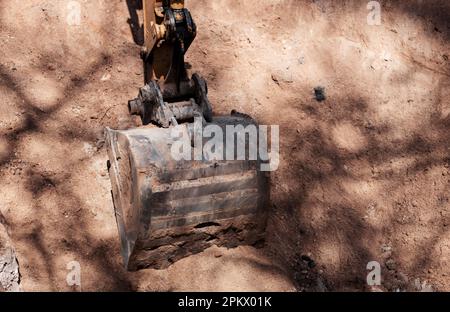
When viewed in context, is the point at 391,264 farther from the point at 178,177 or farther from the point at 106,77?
the point at 106,77

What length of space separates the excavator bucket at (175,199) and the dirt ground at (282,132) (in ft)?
0.52

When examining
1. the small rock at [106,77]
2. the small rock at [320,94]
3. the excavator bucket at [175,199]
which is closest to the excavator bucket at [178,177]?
the excavator bucket at [175,199]

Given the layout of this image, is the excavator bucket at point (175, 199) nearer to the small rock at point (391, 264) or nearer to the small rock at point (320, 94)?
the small rock at point (391, 264)

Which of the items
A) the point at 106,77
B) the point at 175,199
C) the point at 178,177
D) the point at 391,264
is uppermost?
the point at 106,77

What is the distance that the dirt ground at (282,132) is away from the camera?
3.41 m

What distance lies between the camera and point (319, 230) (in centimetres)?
375

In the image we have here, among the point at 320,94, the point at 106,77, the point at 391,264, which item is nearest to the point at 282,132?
the point at 320,94

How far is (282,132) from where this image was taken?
13.5ft

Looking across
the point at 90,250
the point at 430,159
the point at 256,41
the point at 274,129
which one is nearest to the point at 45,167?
the point at 90,250

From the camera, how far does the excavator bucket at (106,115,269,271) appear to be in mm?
3061

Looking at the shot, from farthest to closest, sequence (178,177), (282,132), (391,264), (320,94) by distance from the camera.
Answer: (320,94), (282,132), (391,264), (178,177)

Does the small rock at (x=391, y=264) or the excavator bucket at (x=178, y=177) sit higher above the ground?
the excavator bucket at (x=178, y=177)

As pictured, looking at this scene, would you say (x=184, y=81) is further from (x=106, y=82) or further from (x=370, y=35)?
(x=370, y=35)

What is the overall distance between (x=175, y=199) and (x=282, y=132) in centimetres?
136
